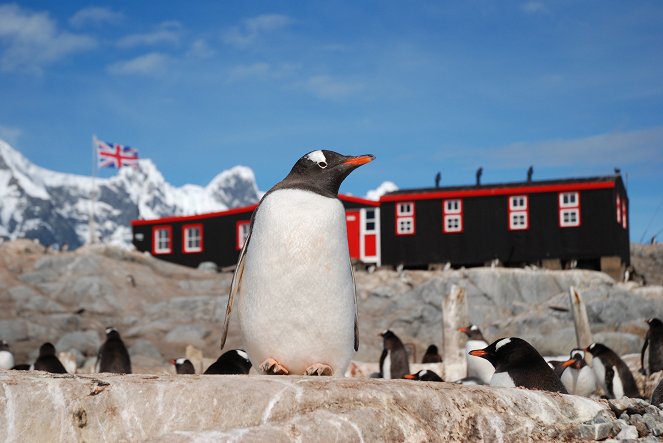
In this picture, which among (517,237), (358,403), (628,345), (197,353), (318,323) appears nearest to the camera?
(358,403)

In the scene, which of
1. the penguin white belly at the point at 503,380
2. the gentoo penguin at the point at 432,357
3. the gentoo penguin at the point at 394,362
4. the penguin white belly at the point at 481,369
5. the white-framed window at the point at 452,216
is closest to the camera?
the penguin white belly at the point at 503,380

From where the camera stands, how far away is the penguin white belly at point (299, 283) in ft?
19.2

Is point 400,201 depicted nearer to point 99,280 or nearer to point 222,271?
point 222,271

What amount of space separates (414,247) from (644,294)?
12.4 m

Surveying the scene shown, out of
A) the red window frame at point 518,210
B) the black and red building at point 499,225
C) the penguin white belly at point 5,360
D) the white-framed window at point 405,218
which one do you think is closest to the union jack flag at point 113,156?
the black and red building at point 499,225

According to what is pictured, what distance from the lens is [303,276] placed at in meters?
5.86

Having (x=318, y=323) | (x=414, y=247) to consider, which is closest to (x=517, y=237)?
(x=414, y=247)

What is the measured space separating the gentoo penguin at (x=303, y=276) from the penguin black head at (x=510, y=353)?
3366 mm

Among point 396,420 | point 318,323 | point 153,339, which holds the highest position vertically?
point 318,323

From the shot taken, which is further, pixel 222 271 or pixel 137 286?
pixel 222 271

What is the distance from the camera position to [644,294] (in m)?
35.2

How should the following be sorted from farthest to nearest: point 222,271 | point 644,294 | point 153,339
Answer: point 222,271, point 644,294, point 153,339

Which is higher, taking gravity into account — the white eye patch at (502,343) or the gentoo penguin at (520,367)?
the white eye patch at (502,343)

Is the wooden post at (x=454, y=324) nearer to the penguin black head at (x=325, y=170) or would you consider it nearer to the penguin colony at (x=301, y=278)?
the penguin colony at (x=301, y=278)
